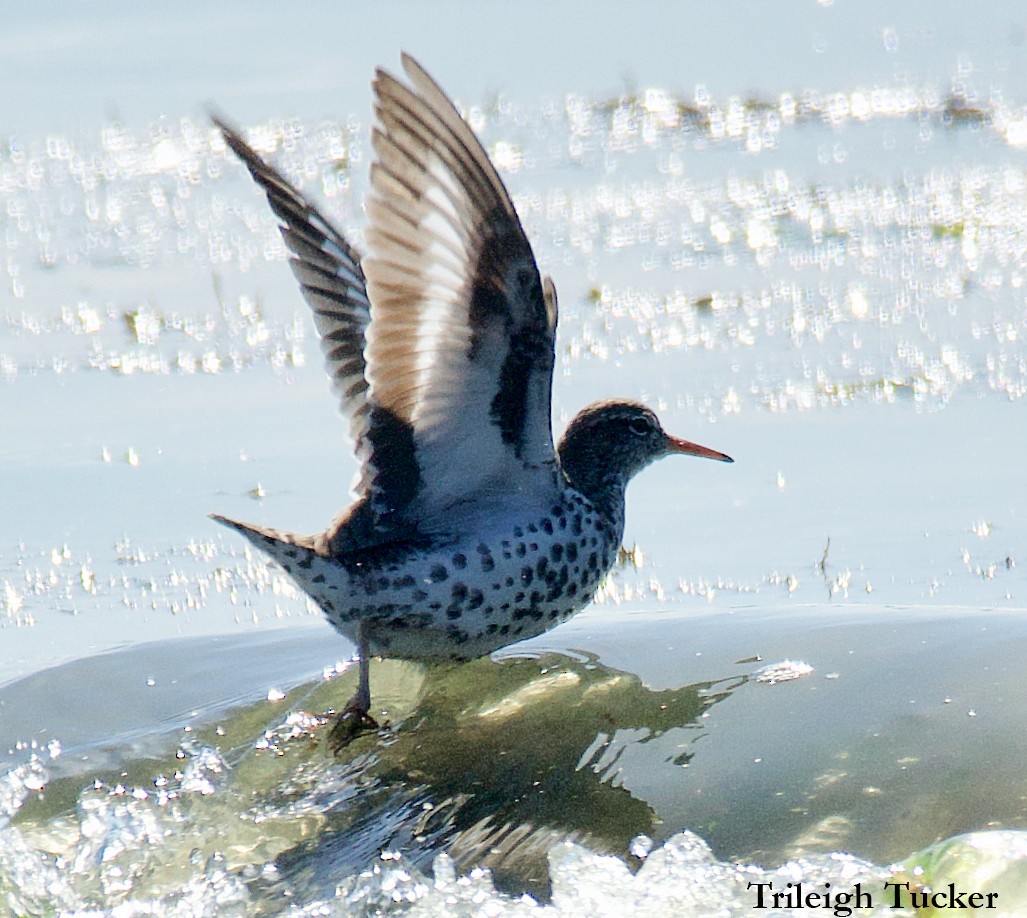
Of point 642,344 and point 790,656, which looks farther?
point 642,344

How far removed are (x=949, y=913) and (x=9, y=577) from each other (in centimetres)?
380

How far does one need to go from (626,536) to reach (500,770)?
2077 millimetres

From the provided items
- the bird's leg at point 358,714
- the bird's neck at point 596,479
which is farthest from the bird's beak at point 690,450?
the bird's leg at point 358,714

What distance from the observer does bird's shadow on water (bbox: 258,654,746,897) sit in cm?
410

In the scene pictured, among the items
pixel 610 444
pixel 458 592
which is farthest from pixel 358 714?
pixel 610 444

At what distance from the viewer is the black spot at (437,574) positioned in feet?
16.0

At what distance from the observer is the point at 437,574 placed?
4.88 meters

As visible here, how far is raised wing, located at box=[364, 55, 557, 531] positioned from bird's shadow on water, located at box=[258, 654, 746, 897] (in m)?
0.71

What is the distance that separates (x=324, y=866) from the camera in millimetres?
4082

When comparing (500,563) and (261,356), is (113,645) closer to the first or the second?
Answer: (500,563)

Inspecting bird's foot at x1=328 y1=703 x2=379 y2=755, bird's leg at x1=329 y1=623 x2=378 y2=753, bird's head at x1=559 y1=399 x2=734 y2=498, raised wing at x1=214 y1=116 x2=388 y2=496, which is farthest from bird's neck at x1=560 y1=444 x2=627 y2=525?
bird's foot at x1=328 y1=703 x2=379 y2=755

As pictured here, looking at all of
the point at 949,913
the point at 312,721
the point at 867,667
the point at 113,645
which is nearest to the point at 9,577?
the point at 113,645

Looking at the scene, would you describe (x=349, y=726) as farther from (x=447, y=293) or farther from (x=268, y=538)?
(x=447, y=293)

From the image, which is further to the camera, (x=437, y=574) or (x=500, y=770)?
(x=437, y=574)
